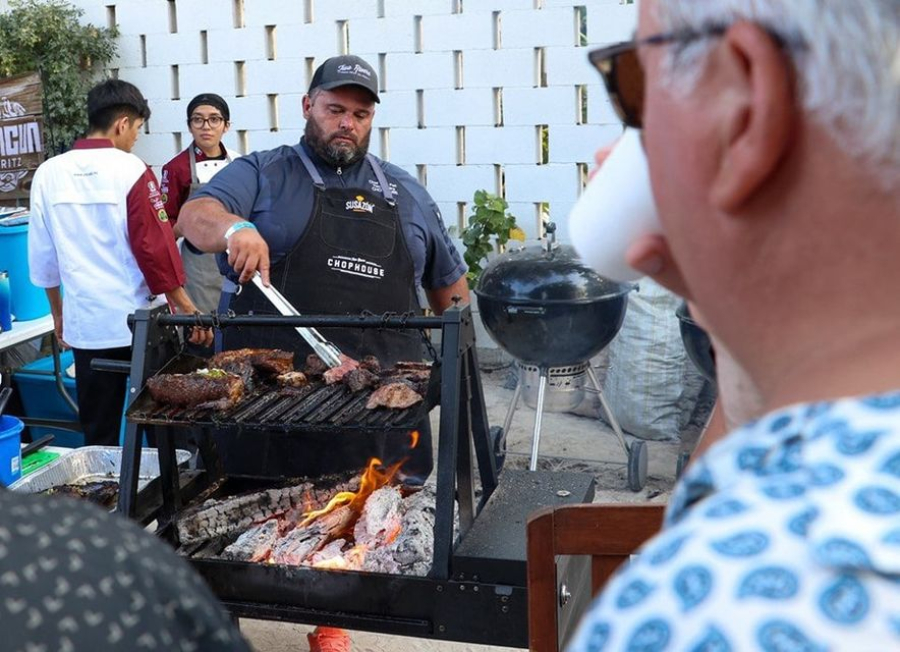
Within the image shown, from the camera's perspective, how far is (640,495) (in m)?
5.43

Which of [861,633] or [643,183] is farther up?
[643,183]

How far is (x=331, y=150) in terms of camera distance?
434cm

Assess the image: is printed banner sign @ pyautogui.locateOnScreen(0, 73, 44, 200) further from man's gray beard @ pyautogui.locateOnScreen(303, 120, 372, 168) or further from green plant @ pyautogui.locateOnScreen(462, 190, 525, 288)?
man's gray beard @ pyautogui.locateOnScreen(303, 120, 372, 168)

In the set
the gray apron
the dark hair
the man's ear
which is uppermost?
the dark hair

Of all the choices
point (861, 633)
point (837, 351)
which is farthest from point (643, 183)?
point (861, 633)

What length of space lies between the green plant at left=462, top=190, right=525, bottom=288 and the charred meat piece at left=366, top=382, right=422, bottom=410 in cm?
399

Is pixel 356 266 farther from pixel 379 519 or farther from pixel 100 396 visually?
pixel 100 396

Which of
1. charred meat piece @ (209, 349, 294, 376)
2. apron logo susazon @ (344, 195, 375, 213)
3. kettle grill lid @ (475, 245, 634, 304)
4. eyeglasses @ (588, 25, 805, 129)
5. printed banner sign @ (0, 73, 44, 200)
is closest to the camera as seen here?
eyeglasses @ (588, 25, 805, 129)

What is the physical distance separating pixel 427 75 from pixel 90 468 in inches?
173

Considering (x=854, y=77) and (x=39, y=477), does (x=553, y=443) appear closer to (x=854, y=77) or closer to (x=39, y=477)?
→ (x=39, y=477)

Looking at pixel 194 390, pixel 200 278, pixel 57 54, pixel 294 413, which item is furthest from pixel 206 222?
pixel 57 54

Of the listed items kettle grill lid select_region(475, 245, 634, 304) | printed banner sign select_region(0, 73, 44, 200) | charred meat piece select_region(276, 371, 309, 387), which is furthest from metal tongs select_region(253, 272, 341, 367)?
printed banner sign select_region(0, 73, 44, 200)

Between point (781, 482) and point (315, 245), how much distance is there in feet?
12.1

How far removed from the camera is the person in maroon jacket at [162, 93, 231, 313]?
676 centimetres
